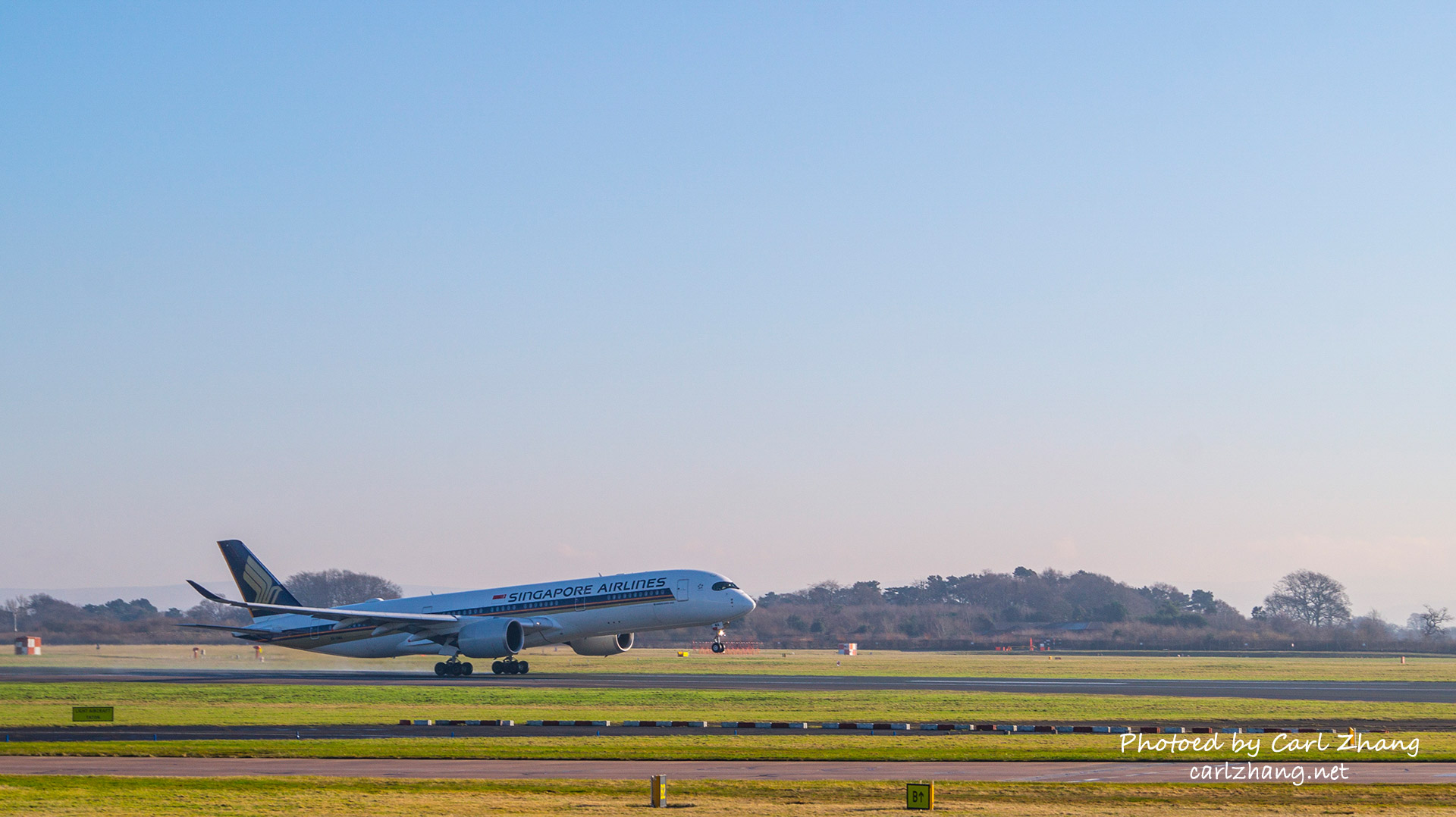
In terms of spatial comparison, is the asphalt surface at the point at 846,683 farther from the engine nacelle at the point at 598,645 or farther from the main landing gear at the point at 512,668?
the engine nacelle at the point at 598,645

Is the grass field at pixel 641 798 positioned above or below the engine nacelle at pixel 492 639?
below

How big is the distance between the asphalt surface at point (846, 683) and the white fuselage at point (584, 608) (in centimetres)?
196

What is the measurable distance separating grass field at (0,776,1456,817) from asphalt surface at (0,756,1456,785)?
101 cm

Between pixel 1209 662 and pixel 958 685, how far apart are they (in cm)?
4531

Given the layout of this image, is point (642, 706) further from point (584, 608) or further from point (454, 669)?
point (454, 669)

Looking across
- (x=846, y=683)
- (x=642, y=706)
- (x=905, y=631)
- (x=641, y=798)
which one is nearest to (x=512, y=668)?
(x=846, y=683)

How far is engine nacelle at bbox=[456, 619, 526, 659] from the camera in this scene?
65438mm

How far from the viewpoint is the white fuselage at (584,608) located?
212 ft

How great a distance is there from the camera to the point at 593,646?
6881cm

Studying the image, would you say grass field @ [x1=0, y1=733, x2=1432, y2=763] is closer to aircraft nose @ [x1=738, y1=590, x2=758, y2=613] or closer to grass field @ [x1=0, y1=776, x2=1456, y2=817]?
grass field @ [x1=0, y1=776, x2=1456, y2=817]

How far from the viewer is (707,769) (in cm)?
2830

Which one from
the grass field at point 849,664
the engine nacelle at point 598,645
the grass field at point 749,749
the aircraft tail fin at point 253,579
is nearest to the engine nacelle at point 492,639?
the engine nacelle at point 598,645

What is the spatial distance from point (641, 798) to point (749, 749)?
29.0ft

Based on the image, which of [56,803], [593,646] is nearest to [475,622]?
[593,646]
